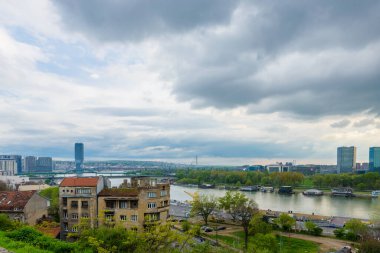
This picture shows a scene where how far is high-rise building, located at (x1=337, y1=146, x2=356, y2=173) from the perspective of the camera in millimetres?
143000

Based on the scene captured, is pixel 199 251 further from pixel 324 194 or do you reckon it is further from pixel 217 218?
pixel 324 194

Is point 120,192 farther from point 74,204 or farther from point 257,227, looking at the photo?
point 257,227

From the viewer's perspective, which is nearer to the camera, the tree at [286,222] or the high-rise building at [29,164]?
the tree at [286,222]

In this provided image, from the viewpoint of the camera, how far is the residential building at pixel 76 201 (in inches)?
817

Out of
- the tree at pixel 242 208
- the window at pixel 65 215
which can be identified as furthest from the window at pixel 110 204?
the tree at pixel 242 208

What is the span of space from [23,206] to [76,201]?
16.1 feet

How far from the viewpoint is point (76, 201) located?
21031 mm

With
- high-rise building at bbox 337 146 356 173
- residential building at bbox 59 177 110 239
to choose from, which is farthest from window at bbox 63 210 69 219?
high-rise building at bbox 337 146 356 173

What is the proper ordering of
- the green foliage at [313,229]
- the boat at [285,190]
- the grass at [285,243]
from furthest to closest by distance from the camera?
the boat at [285,190] < the green foliage at [313,229] < the grass at [285,243]

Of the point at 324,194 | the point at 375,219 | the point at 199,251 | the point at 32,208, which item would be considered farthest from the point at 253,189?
the point at 199,251

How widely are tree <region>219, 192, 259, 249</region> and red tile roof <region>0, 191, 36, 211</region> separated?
1665cm

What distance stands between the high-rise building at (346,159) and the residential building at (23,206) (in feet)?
469

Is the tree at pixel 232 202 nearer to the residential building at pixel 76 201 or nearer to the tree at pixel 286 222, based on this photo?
the tree at pixel 286 222

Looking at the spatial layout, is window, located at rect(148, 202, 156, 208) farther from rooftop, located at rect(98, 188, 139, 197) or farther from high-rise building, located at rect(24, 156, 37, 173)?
high-rise building, located at rect(24, 156, 37, 173)
